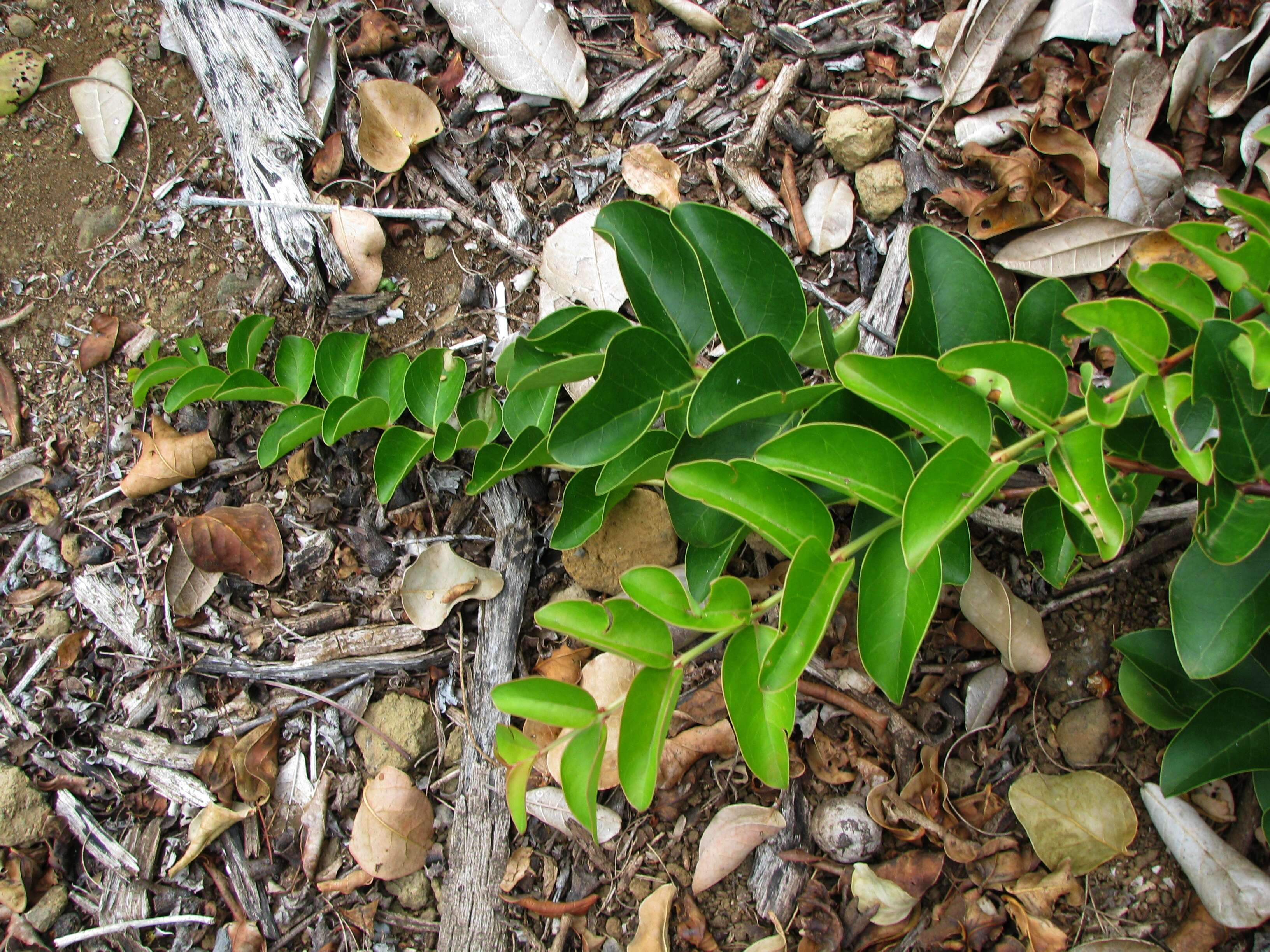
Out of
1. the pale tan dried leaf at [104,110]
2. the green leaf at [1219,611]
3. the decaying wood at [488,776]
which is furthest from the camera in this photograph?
the pale tan dried leaf at [104,110]

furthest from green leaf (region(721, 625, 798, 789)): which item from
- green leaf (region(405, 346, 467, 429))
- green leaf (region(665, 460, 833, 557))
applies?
green leaf (region(405, 346, 467, 429))

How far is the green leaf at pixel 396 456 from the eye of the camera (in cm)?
166

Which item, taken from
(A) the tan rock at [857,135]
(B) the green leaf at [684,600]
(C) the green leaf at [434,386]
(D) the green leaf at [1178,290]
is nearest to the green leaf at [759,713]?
(B) the green leaf at [684,600]

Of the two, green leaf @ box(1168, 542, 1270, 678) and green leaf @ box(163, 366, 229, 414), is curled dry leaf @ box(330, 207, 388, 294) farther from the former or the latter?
green leaf @ box(1168, 542, 1270, 678)

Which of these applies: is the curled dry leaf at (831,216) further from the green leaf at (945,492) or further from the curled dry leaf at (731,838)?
the curled dry leaf at (731,838)

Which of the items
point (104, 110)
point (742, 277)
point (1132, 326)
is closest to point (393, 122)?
point (104, 110)

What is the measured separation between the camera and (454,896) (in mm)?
1753

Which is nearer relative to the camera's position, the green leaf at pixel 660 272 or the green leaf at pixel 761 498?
the green leaf at pixel 761 498

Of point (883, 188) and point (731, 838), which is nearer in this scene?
point (731, 838)

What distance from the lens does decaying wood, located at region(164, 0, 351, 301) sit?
6.64ft

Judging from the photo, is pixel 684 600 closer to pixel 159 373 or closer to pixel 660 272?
pixel 660 272

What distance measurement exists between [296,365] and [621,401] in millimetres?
929

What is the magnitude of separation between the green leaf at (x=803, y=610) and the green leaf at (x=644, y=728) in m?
0.18

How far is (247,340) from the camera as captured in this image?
1.85m
